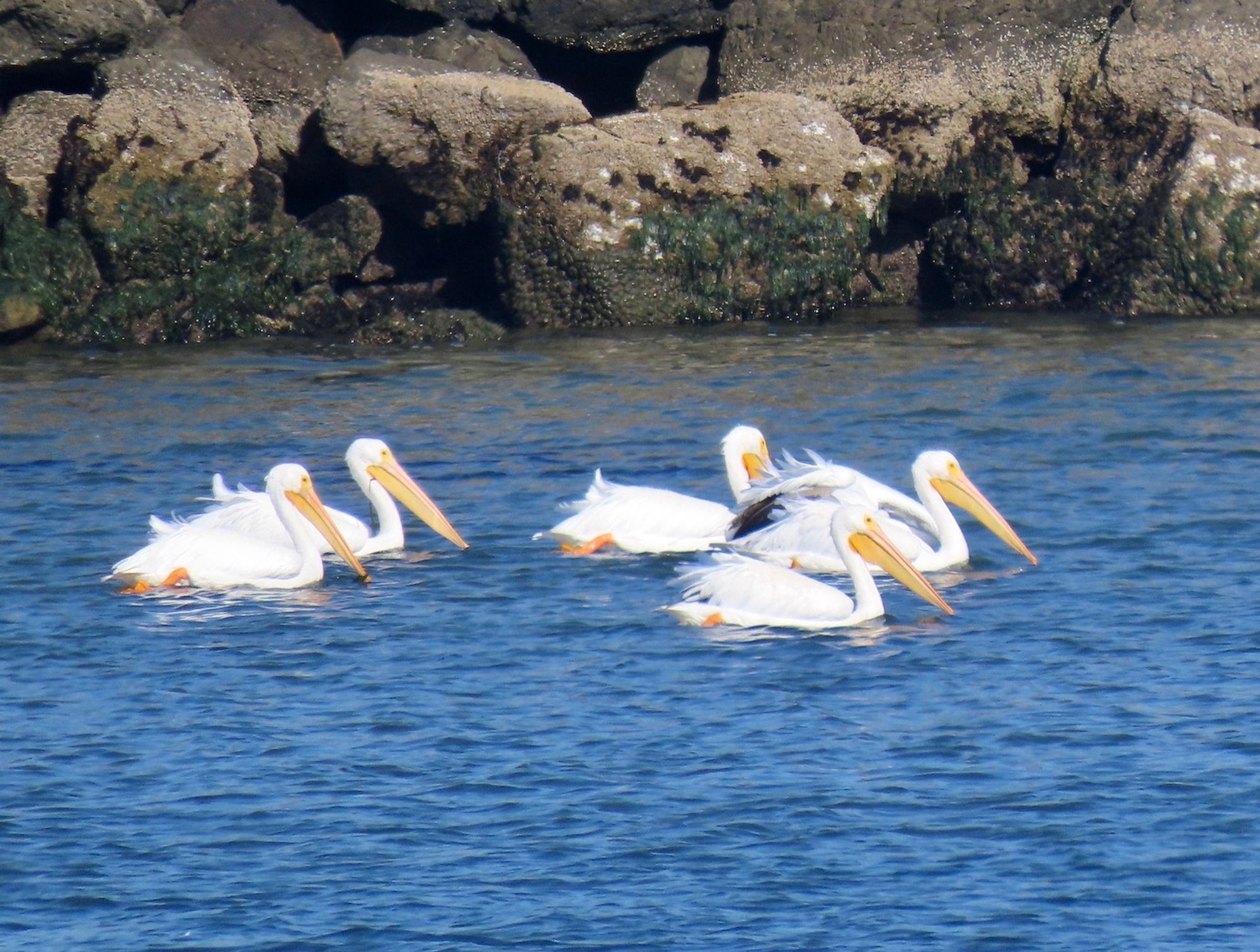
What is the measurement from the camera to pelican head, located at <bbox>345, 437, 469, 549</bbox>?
992cm

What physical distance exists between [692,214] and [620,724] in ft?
30.6

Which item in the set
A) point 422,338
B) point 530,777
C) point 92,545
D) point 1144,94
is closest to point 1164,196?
point 1144,94

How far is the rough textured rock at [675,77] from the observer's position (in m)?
17.3

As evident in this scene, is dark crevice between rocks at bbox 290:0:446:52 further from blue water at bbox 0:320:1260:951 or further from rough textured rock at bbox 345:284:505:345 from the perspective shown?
blue water at bbox 0:320:1260:951

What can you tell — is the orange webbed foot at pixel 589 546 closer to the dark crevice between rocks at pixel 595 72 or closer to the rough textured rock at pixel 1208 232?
the rough textured rock at pixel 1208 232

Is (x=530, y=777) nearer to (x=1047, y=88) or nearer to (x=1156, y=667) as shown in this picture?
(x=1156, y=667)

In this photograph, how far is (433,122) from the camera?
15.9 metres

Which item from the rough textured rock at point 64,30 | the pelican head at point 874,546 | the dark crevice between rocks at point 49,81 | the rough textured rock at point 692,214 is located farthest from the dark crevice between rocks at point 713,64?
the pelican head at point 874,546

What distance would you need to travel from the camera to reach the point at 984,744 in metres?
6.88

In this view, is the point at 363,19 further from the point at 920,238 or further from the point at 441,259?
the point at 920,238

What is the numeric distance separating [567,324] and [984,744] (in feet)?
31.3

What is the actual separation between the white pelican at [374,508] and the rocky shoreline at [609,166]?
221 inches

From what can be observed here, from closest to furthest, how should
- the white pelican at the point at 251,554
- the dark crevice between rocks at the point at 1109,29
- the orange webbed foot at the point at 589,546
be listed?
the white pelican at the point at 251,554 < the orange webbed foot at the point at 589,546 < the dark crevice between rocks at the point at 1109,29

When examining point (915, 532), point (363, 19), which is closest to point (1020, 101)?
point (363, 19)
